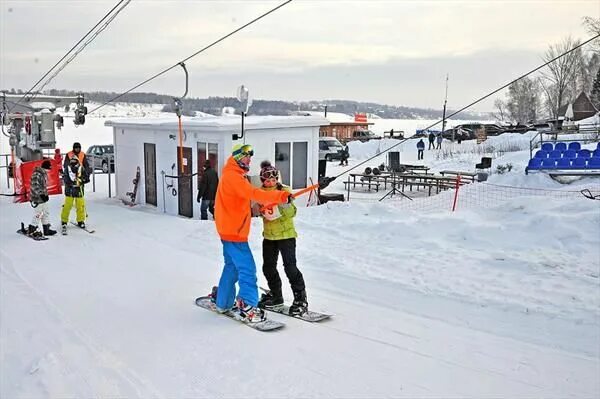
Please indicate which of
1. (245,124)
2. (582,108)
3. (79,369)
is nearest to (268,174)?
(79,369)

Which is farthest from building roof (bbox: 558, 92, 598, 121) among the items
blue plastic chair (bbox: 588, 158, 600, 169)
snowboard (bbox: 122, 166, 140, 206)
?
snowboard (bbox: 122, 166, 140, 206)

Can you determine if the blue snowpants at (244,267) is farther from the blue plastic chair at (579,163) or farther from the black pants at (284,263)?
the blue plastic chair at (579,163)

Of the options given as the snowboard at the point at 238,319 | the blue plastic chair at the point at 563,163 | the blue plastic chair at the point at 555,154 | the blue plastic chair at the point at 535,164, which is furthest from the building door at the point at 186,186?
the blue plastic chair at the point at 555,154

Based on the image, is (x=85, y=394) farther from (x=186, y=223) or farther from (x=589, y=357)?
(x=186, y=223)

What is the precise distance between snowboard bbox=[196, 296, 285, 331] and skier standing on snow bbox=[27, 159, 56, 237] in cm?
572

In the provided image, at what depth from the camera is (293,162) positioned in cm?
1466

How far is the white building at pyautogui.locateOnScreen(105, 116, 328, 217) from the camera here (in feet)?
44.0

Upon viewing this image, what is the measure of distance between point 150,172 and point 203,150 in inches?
123

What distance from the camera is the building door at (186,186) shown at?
14323 millimetres

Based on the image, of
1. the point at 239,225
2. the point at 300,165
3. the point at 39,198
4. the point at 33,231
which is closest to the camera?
the point at 239,225

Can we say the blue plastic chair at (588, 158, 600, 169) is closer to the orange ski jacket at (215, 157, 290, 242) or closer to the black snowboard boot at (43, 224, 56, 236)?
the orange ski jacket at (215, 157, 290, 242)

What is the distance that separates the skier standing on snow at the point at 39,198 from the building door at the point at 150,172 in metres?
4.83

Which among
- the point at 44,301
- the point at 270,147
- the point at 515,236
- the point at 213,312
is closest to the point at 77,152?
the point at 270,147

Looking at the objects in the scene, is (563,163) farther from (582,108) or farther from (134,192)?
(582,108)
